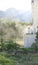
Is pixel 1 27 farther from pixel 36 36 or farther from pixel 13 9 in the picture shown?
pixel 13 9

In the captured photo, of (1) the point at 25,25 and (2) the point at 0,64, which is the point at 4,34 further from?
(2) the point at 0,64

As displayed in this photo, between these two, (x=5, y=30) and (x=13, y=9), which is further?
(x=13, y=9)

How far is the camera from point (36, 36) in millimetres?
22391

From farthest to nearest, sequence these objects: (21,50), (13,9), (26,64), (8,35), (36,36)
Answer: (13,9), (8,35), (36,36), (21,50), (26,64)

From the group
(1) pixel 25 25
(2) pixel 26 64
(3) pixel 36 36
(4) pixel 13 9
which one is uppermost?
(4) pixel 13 9

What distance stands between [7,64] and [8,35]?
1195 inches

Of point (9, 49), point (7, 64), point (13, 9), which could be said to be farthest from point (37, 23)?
point (13, 9)

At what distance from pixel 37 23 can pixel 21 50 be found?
6.06 m

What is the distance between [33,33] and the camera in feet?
79.4

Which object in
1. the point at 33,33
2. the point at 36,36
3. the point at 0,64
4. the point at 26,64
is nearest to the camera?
the point at 0,64

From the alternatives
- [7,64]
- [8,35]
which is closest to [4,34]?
[8,35]

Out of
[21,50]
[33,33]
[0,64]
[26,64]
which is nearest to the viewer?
[0,64]

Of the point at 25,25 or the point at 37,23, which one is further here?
the point at 25,25

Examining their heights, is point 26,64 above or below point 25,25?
below
